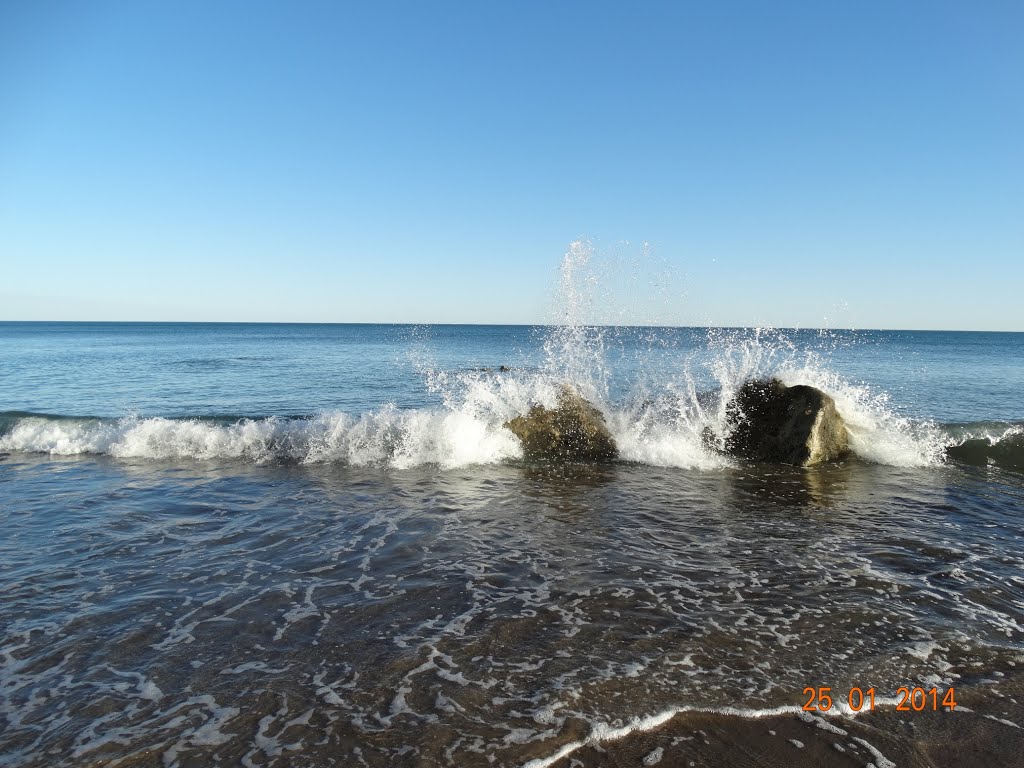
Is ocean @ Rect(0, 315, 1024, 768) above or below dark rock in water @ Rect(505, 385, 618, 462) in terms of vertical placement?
below

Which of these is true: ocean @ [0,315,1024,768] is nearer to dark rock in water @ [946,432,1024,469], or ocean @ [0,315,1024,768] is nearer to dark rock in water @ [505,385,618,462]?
dark rock in water @ [946,432,1024,469]

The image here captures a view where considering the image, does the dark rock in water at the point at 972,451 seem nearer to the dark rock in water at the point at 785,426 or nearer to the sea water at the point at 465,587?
the sea water at the point at 465,587

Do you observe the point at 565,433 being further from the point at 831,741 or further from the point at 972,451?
the point at 831,741

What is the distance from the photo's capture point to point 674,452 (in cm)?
1105

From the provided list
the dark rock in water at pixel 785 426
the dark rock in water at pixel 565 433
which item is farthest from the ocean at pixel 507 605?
the dark rock in water at pixel 785 426

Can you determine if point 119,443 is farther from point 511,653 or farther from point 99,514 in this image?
point 511,653

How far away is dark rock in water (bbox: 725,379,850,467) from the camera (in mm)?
10828

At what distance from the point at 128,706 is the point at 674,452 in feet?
30.5

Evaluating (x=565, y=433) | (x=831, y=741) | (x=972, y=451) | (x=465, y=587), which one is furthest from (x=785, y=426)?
(x=831, y=741)

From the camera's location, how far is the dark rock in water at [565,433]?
443 inches

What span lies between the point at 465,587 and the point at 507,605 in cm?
55

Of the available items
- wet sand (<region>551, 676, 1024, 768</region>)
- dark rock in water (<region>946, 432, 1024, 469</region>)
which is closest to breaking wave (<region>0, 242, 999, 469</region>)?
dark rock in water (<region>946, 432, 1024, 469</region>)

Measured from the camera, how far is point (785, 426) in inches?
440

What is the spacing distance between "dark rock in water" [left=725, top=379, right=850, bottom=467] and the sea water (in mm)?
417
